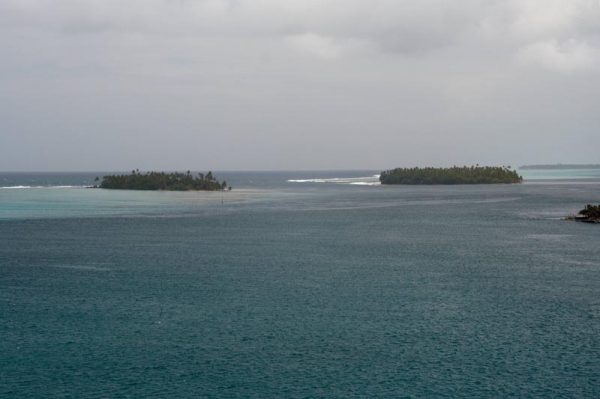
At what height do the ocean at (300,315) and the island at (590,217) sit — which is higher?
the island at (590,217)

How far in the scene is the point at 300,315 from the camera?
33469mm

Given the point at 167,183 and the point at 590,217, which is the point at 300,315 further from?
the point at 167,183

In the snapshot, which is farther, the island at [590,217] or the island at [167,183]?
the island at [167,183]

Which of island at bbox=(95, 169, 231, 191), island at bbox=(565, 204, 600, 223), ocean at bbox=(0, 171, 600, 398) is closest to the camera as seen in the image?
ocean at bbox=(0, 171, 600, 398)

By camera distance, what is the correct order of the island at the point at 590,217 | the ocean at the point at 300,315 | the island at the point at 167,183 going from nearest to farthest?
the ocean at the point at 300,315
the island at the point at 590,217
the island at the point at 167,183

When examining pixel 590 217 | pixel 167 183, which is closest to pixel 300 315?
pixel 590 217

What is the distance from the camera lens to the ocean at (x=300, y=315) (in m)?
24.7

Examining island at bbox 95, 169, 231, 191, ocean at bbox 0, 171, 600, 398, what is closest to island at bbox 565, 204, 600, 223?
ocean at bbox 0, 171, 600, 398

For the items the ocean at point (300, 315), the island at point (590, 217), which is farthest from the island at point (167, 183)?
the ocean at point (300, 315)

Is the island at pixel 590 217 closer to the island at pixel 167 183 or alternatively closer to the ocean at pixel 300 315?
the ocean at pixel 300 315

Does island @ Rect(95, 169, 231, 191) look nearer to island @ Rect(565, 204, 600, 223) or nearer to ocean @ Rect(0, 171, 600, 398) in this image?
island @ Rect(565, 204, 600, 223)

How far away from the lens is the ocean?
81.1ft

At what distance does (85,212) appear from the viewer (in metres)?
96.9

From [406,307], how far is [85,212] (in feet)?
233
